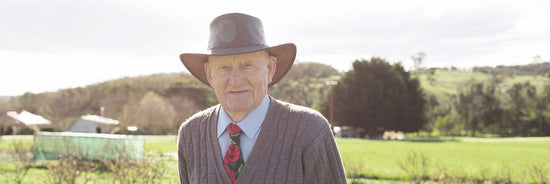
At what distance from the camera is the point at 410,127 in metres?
41.6

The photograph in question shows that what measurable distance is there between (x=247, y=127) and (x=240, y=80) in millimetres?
245

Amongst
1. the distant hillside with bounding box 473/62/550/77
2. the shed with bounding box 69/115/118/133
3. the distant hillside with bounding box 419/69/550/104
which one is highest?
the distant hillside with bounding box 473/62/550/77

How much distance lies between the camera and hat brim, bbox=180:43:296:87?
90.6 inches

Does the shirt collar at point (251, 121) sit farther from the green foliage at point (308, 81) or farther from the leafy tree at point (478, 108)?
the green foliage at point (308, 81)

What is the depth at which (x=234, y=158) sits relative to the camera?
2.16 m

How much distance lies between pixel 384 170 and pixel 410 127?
3035cm

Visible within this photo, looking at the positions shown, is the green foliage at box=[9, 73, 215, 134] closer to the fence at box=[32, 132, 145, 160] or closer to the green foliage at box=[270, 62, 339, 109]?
the green foliage at box=[270, 62, 339, 109]

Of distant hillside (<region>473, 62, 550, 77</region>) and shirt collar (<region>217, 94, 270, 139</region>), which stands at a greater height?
distant hillside (<region>473, 62, 550, 77</region>)

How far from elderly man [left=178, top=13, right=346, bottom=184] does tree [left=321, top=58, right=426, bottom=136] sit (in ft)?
130

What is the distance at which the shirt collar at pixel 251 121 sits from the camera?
2207 mm

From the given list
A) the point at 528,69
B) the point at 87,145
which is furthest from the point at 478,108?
the point at 528,69

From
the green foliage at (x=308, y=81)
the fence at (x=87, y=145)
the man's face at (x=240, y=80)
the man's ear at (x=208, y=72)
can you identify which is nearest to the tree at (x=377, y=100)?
the green foliage at (x=308, y=81)

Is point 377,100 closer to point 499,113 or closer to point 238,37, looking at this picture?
point 499,113

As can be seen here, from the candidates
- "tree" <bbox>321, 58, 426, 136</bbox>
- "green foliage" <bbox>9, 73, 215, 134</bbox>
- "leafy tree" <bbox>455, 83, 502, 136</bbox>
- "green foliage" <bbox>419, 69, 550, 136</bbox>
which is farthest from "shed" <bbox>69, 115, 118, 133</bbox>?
"leafy tree" <bbox>455, 83, 502, 136</bbox>
